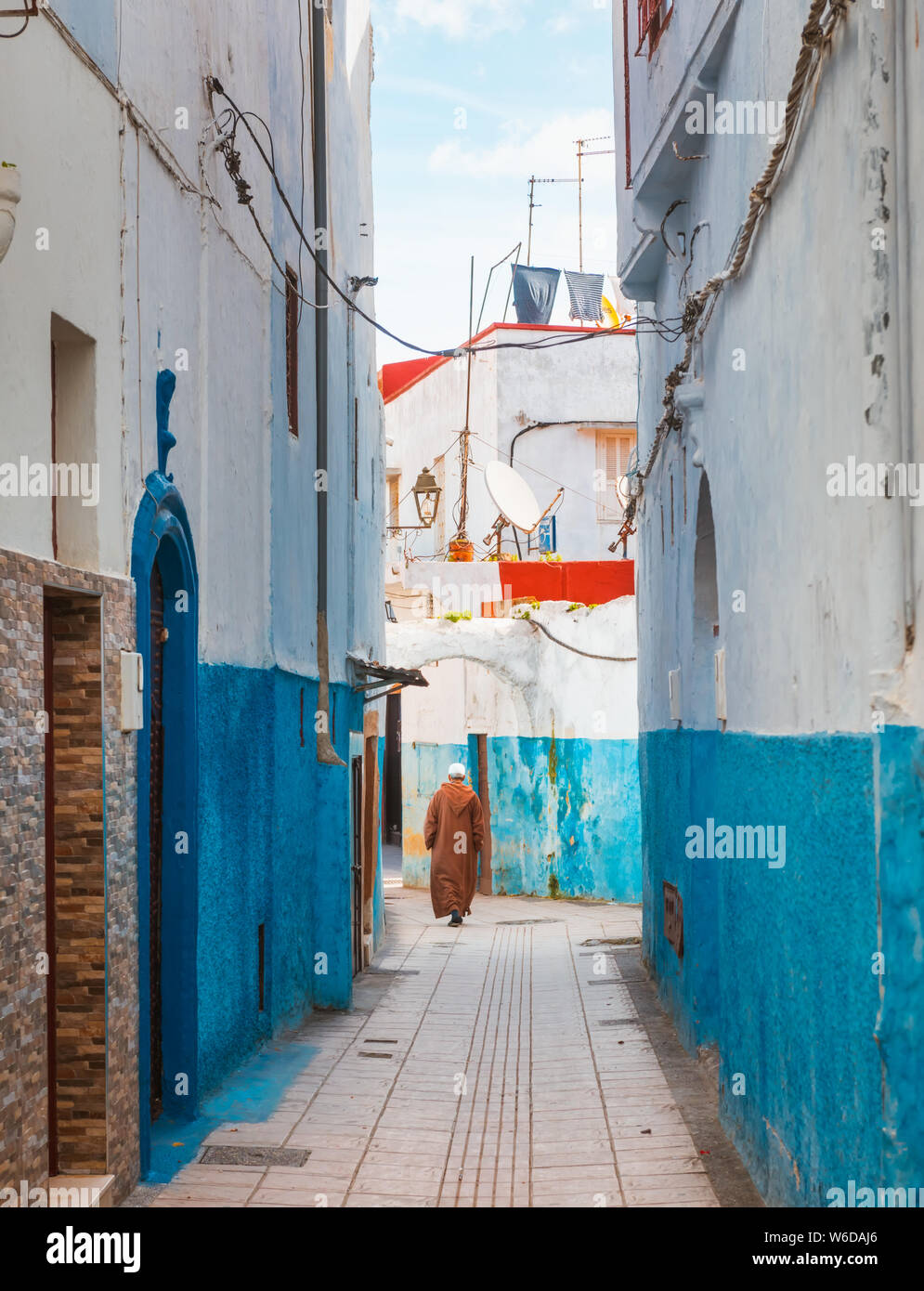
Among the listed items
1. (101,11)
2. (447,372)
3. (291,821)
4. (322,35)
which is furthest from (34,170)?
(447,372)

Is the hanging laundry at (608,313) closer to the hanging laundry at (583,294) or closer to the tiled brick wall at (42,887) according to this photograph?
the hanging laundry at (583,294)

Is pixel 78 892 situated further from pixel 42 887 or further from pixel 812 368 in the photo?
pixel 812 368

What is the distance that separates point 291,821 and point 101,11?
5.66 m

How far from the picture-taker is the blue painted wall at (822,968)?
3.56 meters

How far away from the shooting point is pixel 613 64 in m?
11.0

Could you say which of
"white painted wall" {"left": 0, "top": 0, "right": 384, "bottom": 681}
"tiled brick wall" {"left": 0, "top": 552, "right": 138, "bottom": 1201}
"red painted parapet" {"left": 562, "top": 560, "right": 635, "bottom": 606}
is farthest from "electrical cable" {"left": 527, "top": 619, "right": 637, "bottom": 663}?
"tiled brick wall" {"left": 0, "top": 552, "right": 138, "bottom": 1201}

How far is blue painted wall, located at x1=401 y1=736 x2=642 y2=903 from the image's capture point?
693 inches

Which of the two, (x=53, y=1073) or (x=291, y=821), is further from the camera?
(x=291, y=821)

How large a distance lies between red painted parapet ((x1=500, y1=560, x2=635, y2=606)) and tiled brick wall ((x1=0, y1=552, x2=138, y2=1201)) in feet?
52.4

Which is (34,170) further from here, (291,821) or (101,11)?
(291,821)

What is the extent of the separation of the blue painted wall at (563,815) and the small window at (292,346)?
8447mm

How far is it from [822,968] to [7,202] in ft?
11.1

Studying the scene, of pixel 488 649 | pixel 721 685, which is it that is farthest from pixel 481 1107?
pixel 488 649

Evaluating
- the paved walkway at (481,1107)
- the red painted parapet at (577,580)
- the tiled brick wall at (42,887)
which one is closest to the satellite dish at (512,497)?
the red painted parapet at (577,580)
